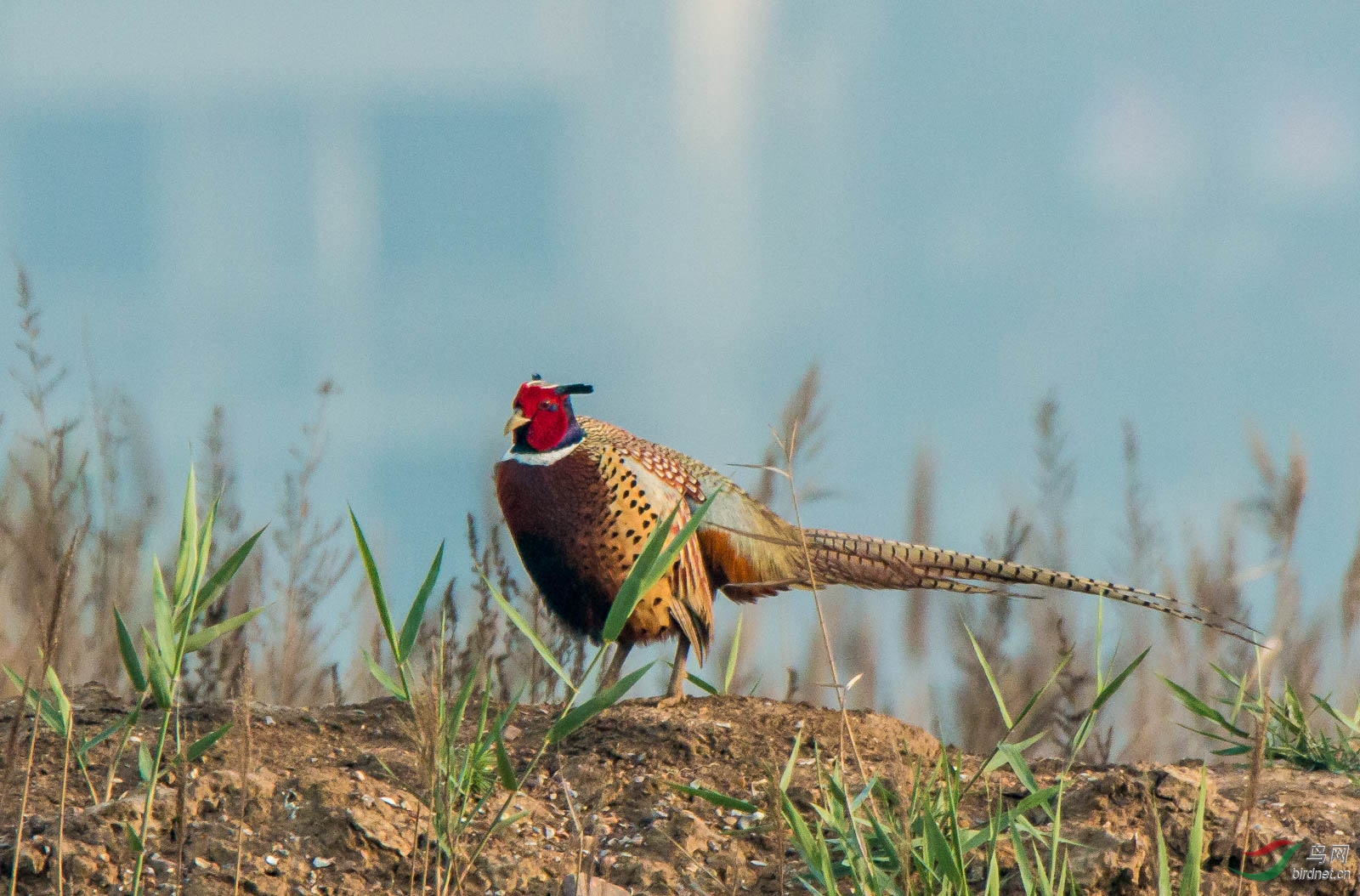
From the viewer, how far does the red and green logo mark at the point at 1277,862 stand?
3.22 metres

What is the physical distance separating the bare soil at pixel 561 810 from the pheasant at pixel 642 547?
2.01 feet

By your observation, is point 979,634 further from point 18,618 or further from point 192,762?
point 18,618

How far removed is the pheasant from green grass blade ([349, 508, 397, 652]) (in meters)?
1.55

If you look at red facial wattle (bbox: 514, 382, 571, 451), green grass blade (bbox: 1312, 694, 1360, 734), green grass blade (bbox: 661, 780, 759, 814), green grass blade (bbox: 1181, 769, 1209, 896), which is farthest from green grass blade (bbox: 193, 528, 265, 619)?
green grass blade (bbox: 1312, 694, 1360, 734)

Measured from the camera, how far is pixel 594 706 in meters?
3.30

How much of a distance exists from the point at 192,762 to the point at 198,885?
60cm

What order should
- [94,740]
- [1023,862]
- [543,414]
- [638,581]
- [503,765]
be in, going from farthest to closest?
[543,414], [94,740], [503,765], [638,581], [1023,862]

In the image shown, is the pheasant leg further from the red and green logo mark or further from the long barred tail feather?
the red and green logo mark

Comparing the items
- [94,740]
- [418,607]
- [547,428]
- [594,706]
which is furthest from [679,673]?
[94,740]

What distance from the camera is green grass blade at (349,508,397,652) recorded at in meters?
2.99

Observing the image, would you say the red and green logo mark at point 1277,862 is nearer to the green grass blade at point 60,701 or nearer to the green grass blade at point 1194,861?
the green grass blade at point 1194,861

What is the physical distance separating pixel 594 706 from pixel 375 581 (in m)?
0.59

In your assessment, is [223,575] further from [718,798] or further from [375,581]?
[718,798]

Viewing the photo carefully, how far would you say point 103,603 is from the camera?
5398mm
